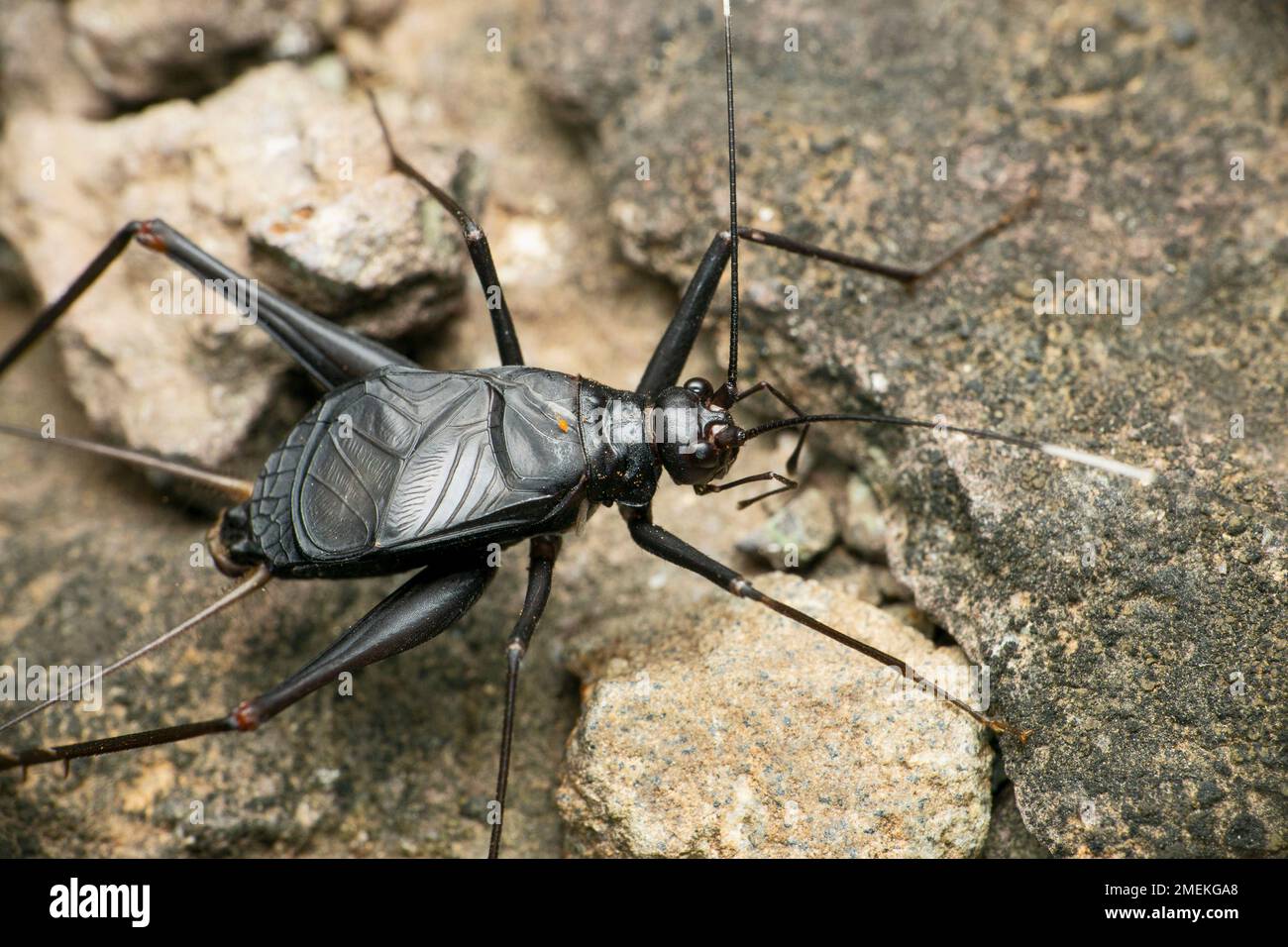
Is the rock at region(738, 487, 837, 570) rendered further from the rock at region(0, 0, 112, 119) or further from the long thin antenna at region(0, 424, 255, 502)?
the rock at region(0, 0, 112, 119)

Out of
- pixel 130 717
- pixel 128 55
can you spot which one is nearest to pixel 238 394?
pixel 130 717

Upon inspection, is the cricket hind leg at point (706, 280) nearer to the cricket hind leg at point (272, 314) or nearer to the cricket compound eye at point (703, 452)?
the cricket compound eye at point (703, 452)

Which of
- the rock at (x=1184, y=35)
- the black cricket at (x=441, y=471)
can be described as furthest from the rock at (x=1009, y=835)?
the rock at (x=1184, y=35)

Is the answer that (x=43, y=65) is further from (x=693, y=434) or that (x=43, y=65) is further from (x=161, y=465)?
(x=693, y=434)

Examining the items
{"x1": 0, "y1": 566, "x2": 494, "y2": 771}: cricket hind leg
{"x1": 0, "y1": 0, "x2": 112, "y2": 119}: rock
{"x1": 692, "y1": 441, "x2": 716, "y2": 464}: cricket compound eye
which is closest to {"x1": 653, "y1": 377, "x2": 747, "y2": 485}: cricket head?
{"x1": 692, "y1": 441, "x2": 716, "y2": 464}: cricket compound eye

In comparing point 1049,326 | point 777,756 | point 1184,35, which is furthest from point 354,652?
point 1184,35

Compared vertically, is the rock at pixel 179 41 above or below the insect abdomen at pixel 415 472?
above
